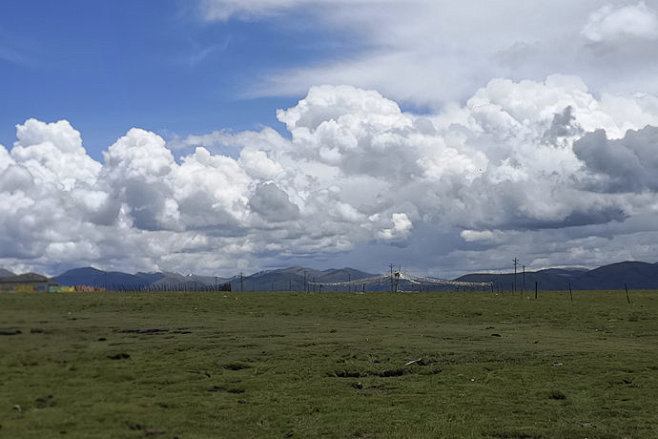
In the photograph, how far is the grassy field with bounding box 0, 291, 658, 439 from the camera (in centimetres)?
1437

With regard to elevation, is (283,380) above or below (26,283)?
below

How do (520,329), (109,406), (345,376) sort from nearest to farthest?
(109,406) < (345,376) < (520,329)

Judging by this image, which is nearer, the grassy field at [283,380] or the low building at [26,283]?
the grassy field at [283,380]

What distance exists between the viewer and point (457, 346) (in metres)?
40.1

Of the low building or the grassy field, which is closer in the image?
the grassy field

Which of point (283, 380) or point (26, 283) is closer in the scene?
point (26, 283)

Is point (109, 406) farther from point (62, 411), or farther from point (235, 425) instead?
point (235, 425)

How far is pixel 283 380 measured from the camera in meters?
27.0

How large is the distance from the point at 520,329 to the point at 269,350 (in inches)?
1231

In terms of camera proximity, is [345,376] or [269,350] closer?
[345,376]

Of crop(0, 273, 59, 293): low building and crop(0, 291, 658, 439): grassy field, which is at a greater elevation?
crop(0, 273, 59, 293): low building

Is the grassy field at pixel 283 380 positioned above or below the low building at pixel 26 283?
below

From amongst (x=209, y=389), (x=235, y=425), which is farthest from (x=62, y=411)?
(x=209, y=389)

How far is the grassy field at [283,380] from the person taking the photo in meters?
14.4
